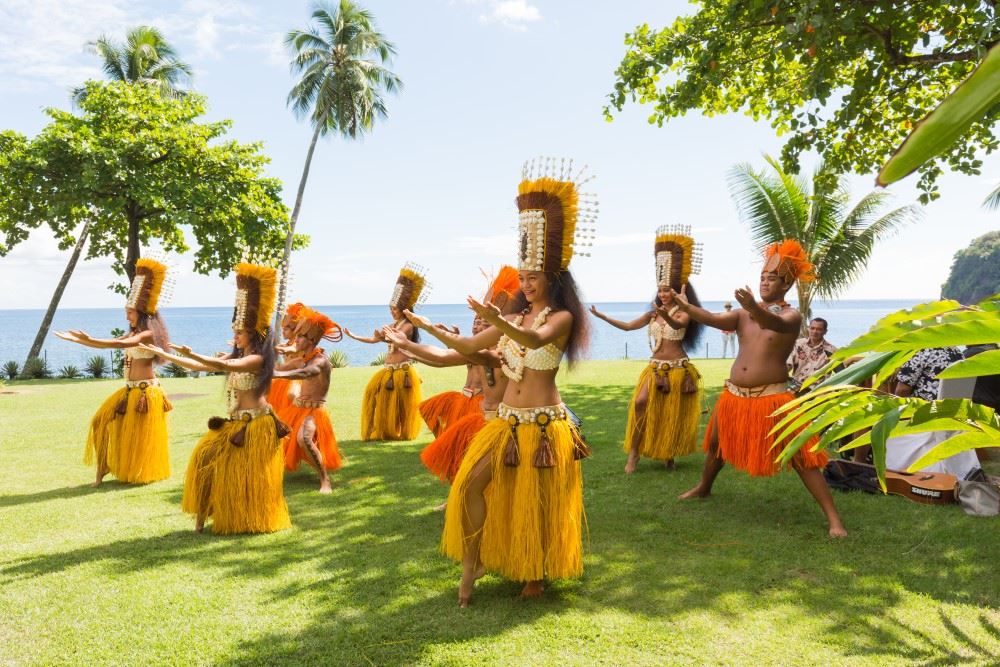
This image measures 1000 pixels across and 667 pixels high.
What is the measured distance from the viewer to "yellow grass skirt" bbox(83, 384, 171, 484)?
19.9 ft

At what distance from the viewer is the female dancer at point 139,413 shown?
19.9 ft

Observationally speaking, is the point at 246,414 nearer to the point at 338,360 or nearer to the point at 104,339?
the point at 104,339

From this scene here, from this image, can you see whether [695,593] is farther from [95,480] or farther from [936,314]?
[95,480]

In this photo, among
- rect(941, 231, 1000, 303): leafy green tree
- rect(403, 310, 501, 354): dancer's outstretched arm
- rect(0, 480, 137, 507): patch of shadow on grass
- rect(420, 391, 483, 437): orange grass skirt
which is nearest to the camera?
rect(403, 310, 501, 354): dancer's outstretched arm

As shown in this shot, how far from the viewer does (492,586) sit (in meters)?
3.75

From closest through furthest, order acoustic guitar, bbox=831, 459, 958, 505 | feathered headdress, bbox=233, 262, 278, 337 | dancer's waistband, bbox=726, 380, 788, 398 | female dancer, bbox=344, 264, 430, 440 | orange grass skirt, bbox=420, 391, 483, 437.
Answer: dancer's waistband, bbox=726, 380, 788, 398 < feathered headdress, bbox=233, 262, 278, 337 < acoustic guitar, bbox=831, 459, 958, 505 < orange grass skirt, bbox=420, 391, 483, 437 < female dancer, bbox=344, 264, 430, 440

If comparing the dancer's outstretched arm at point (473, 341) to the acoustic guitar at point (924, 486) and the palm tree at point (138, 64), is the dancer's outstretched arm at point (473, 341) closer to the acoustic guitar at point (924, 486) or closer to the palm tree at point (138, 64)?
the acoustic guitar at point (924, 486)

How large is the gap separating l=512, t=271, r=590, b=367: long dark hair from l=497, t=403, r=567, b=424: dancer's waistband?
0.28m

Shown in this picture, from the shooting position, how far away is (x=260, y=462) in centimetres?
475

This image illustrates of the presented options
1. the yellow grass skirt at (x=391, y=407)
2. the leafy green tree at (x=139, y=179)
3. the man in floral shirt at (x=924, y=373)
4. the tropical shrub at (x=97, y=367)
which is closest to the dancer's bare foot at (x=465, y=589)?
the man in floral shirt at (x=924, y=373)

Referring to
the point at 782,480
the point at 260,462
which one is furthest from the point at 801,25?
the point at 260,462

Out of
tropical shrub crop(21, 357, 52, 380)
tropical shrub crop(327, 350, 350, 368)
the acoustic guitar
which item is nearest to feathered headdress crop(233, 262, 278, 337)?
the acoustic guitar

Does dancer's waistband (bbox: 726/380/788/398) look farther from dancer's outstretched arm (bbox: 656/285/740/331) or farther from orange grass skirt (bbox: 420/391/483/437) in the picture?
orange grass skirt (bbox: 420/391/483/437)

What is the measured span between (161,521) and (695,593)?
12.1 feet
